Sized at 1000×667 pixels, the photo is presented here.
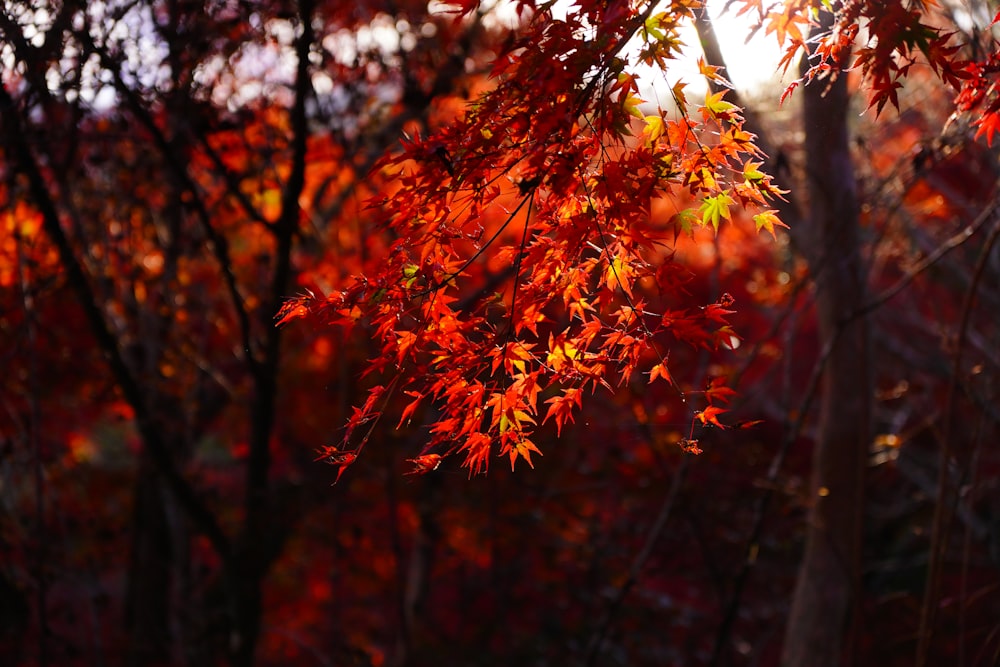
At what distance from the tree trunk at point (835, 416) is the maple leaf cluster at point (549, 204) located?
97.7 inches

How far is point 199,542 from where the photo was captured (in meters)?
10.6

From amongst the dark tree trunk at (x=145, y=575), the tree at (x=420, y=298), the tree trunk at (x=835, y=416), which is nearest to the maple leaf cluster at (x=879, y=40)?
the tree at (x=420, y=298)

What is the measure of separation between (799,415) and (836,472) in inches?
15.1

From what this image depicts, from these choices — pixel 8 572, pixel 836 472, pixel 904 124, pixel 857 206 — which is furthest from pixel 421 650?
pixel 904 124

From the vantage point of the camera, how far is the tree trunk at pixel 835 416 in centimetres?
464

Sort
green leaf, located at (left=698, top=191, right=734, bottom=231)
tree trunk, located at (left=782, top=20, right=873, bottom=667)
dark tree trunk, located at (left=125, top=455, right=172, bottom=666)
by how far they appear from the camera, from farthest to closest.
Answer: dark tree trunk, located at (left=125, top=455, right=172, bottom=666)
tree trunk, located at (left=782, top=20, right=873, bottom=667)
green leaf, located at (left=698, top=191, right=734, bottom=231)

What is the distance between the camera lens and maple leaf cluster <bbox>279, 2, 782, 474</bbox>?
2.12 meters

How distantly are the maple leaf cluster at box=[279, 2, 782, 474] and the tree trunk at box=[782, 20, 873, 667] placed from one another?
2.48 meters

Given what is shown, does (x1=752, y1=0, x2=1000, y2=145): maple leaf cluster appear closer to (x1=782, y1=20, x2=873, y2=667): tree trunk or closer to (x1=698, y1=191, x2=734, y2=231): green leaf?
(x1=698, y1=191, x2=734, y2=231): green leaf

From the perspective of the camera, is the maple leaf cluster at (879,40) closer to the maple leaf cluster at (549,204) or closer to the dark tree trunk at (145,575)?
the maple leaf cluster at (549,204)

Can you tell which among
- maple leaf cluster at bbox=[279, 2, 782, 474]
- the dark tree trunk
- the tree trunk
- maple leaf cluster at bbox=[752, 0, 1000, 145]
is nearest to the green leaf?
maple leaf cluster at bbox=[279, 2, 782, 474]

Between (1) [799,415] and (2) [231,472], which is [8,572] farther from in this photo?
(2) [231,472]

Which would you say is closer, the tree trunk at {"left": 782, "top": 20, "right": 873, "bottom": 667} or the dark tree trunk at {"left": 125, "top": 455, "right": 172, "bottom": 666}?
the tree trunk at {"left": 782, "top": 20, "right": 873, "bottom": 667}

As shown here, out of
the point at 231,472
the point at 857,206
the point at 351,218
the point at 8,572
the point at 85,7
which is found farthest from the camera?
the point at 231,472
